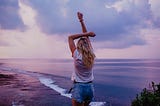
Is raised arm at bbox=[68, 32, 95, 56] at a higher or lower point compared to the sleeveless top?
higher

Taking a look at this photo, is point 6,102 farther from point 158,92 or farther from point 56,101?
point 158,92

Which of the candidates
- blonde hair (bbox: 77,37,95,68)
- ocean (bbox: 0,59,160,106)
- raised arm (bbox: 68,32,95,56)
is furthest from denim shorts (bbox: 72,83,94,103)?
ocean (bbox: 0,59,160,106)

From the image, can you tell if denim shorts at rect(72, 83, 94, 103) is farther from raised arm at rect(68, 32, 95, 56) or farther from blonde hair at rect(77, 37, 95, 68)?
raised arm at rect(68, 32, 95, 56)

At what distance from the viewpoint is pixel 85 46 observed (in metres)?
6.20

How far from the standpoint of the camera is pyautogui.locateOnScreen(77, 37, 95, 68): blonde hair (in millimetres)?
6141

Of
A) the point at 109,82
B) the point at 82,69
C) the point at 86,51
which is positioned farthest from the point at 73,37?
the point at 109,82

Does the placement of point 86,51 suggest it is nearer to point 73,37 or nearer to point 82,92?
point 73,37

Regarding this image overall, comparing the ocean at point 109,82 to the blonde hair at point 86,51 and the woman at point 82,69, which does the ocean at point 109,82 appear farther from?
the blonde hair at point 86,51

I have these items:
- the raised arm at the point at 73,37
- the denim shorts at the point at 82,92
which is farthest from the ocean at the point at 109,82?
the raised arm at the point at 73,37

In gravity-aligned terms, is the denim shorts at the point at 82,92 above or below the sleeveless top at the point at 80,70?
below

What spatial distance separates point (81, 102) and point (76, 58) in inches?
28.6

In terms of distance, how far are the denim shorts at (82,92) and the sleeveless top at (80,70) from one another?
8 cm

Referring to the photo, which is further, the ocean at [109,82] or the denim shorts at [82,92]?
the ocean at [109,82]

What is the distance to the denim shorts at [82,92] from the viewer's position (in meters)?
6.21
